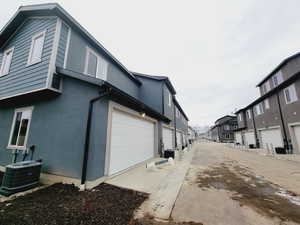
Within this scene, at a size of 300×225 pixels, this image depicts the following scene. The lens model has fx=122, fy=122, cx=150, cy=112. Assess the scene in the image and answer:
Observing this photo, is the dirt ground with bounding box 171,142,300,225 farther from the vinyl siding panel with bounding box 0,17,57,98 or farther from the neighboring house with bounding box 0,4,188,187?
the vinyl siding panel with bounding box 0,17,57,98

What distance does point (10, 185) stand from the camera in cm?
369

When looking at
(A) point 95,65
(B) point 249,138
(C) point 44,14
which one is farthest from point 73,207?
(B) point 249,138

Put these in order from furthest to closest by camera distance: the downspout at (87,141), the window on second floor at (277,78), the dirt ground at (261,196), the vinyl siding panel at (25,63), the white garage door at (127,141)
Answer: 1. the window on second floor at (277,78)
2. the vinyl siding panel at (25,63)
3. the white garage door at (127,141)
4. the downspout at (87,141)
5. the dirt ground at (261,196)

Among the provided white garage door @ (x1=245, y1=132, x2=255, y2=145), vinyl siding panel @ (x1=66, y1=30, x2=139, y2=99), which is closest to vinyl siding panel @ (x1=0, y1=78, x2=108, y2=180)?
vinyl siding panel @ (x1=66, y1=30, x2=139, y2=99)

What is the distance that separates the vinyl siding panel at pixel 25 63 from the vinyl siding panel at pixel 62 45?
31 cm

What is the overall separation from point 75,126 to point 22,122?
416 cm

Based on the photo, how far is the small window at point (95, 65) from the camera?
22.4ft

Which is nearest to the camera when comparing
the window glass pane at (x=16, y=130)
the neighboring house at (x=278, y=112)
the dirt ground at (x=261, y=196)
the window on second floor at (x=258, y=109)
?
the dirt ground at (x=261, y=196)

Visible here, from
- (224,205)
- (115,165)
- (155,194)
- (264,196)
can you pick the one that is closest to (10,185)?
(115,165)

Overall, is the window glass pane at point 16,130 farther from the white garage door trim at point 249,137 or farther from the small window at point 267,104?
the white garage door trim at point 249,137

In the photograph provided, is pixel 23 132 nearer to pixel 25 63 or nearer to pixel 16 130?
pixel 16 130

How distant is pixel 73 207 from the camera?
2.83 meters

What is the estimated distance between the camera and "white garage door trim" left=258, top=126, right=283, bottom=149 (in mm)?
13314

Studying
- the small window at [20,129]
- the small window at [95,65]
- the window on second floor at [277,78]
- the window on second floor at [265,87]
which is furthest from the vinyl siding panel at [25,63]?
the window on second floor at [265,87]
